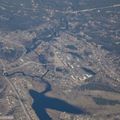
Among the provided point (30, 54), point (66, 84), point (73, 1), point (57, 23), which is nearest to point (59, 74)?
point (66, 84)

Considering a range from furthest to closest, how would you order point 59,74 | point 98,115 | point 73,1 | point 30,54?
point 73,1, point 30,54, point 59,74, point 98,115

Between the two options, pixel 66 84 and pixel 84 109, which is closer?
pixel 84 109

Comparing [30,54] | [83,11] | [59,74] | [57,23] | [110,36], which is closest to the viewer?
[59,74]

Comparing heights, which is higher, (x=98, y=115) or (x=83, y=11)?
(x=83, y=11)

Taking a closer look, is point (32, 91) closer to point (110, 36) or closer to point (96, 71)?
point (96, 71)

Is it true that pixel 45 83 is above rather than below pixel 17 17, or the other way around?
below

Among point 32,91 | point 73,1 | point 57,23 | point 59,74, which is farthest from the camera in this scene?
point 73,1

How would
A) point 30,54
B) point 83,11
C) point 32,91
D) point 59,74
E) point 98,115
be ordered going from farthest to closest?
1. point 83,11
2. point 30,54
3. point 59,74
4. point 32,91
5. point 98,115

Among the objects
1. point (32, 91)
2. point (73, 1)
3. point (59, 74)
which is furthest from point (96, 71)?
point (73, 1)

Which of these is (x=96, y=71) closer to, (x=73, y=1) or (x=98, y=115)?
(x=98, y=115)
